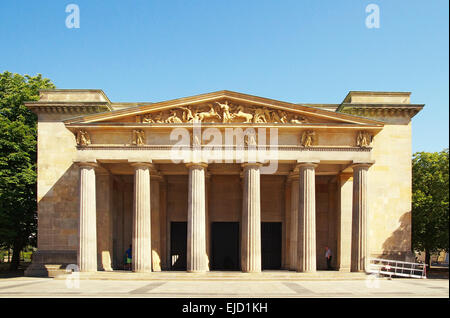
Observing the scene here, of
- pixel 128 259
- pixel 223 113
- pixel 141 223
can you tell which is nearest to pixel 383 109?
pixel 223 113

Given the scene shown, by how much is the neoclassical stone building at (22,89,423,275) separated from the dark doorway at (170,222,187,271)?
0.30 feet

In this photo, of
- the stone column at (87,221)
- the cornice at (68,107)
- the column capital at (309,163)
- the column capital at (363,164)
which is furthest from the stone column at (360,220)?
the cornice at (68,107)

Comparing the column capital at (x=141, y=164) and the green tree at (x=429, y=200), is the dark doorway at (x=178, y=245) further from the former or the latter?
the green tree at (x=429, y=200)

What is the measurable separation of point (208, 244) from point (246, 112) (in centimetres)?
1201

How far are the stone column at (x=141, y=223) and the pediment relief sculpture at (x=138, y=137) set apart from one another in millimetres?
1524

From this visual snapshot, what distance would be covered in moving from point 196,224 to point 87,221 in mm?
7959

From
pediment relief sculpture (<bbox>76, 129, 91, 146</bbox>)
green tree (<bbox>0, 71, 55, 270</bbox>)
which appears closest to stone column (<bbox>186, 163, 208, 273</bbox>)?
pediment relief sculpture (<bbox>76, 129, 91, 146</bbox>)

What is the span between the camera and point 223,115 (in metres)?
32.6

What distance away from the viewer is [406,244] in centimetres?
3741

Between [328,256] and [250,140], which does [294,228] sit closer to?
[328,256]

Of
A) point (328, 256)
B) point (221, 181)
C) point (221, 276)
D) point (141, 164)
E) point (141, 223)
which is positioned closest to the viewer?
point (221, 276)

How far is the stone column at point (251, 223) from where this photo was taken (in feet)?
104

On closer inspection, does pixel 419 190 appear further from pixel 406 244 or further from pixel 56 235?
pixel 56 235
